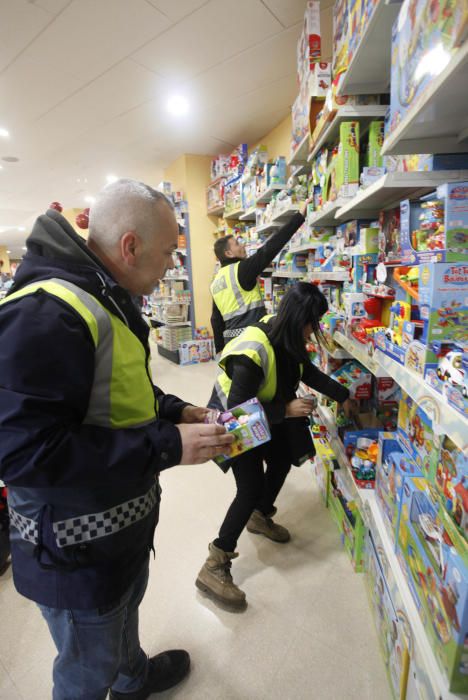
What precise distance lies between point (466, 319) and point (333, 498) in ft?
5.46

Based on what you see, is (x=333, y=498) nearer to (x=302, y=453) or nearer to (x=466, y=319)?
(x=302, y=453)

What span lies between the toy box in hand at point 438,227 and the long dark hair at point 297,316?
438mm

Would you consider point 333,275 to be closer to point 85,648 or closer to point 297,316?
point 297,316

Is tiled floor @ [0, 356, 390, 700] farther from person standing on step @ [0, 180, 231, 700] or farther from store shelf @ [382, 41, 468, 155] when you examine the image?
store shelf @ [382, 41, 468, 155]

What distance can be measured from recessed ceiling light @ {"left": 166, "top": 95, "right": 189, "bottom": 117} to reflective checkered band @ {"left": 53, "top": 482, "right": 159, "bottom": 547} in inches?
169

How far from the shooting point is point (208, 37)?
2.82 meters

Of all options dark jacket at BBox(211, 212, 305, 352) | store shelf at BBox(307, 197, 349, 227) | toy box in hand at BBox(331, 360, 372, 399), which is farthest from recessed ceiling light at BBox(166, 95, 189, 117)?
toy box in hand at BBox(331, 360, 372, 399)

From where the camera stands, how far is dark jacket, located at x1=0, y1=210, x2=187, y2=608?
27.1 inches

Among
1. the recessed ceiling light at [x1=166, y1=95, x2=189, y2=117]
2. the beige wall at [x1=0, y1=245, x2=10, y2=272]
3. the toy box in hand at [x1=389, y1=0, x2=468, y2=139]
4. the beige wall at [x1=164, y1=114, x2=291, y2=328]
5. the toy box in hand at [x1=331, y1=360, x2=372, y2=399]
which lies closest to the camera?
the toy box in hand at [x1=389, y1=0, x2=468, y2=139]

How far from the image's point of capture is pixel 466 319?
89 centimetres

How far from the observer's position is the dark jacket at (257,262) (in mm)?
2443

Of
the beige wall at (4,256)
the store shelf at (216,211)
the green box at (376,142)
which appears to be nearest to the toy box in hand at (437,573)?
the green box at (376,142)

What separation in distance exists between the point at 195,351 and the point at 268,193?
310 cm

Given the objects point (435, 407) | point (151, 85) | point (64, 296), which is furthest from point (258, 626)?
point (151, 85)
